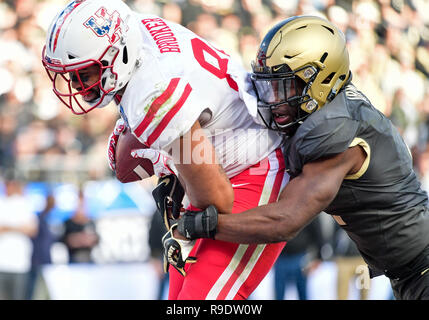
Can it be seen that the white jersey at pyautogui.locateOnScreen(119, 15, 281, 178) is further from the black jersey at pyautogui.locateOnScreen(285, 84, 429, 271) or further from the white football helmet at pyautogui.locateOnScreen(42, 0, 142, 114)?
the black jersey at pyautogui.locateOnScreen(285, 84, 429, 271)

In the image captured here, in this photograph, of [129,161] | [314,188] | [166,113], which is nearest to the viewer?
[166,113]

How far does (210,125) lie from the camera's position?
109 inches

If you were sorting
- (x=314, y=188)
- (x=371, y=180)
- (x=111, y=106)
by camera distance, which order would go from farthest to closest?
(x=111, y=106) < (x=371, y=180) < (x=314, y=188)

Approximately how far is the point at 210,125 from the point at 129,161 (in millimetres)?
609

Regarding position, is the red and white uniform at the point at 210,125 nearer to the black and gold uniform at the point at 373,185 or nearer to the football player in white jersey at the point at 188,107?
the football player in white jersey at the point at 188,107

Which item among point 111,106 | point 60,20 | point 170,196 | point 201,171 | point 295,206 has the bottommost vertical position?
point 111,106

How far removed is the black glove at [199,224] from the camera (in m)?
2.69

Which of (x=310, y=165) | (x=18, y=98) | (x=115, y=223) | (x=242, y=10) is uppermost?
(x=310, y=165)

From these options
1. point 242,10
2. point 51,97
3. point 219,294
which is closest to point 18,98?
point 51,97

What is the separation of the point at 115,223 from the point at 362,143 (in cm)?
321

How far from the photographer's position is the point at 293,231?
273cm

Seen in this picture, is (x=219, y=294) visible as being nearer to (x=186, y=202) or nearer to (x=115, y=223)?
(x=186, y=202)

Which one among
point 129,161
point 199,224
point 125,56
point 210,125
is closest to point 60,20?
point 125,56

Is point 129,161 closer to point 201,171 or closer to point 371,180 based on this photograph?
point 201,171
